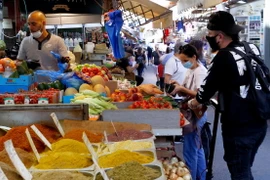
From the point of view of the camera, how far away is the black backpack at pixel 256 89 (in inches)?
137

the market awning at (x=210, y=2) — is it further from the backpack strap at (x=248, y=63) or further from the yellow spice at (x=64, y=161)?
the yellow spice at (x=64, y=161)

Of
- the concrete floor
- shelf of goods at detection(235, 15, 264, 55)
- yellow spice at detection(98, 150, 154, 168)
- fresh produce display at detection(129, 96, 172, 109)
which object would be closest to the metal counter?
yellow spice at detection(98, 150, 154, 168)

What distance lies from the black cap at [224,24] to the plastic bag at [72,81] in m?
1.99

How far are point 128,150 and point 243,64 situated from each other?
1349mm

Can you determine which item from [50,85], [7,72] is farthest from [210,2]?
[7,72]

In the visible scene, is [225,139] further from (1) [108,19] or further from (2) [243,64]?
(1) [108,19]

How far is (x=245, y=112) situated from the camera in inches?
139

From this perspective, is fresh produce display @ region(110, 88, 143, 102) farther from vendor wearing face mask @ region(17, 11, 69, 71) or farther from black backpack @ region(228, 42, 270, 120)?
vendor wearing face mask @ region(17, 11, 69, 71)

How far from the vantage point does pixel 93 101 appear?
4234 millimetres

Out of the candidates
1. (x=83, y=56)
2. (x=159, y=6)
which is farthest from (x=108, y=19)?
(x=159, y=6)

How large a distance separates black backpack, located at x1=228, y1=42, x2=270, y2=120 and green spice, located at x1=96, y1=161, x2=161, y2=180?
142 cm

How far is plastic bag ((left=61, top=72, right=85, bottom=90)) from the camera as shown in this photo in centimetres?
505

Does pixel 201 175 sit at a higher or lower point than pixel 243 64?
lower

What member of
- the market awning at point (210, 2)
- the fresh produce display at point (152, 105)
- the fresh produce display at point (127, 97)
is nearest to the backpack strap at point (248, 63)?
the fresh produce display at point (152, 105)
